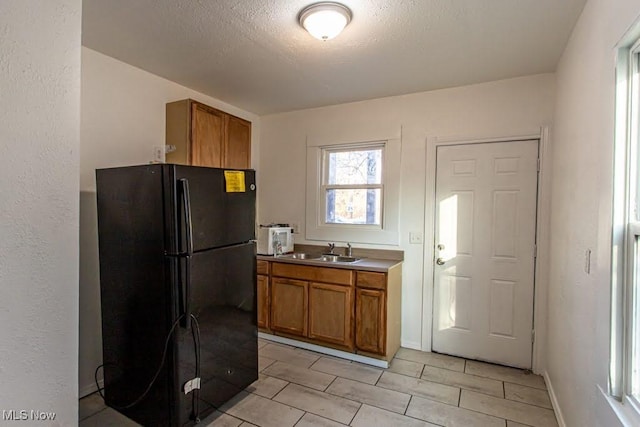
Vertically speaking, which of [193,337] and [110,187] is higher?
[110,187]

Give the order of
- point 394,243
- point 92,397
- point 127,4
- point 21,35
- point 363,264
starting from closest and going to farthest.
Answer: point 21,35
point 127,4
point 92,397
point 363,264
point 394,243

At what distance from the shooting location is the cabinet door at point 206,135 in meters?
2.85

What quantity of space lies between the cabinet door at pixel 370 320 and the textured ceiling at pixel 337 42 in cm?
194

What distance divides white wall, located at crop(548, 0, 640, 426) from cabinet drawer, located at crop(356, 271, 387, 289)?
1.26 meters

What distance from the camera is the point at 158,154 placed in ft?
9.49

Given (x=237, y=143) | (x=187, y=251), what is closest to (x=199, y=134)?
A: (x=237, y=143)

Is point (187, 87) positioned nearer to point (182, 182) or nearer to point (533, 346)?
point (182, 182)

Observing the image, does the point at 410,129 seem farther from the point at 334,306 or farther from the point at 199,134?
the point at 199,134

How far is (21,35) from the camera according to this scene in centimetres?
111

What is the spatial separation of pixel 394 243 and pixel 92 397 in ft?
9.24

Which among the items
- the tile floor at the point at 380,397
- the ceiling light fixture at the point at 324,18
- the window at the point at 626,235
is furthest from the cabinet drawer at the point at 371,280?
the ceiling light fixture at the point at 324,18

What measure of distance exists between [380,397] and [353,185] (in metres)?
2.06

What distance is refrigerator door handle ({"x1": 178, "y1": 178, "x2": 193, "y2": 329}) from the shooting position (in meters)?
1.86

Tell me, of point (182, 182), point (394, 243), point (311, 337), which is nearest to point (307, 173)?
point (394, 243)
